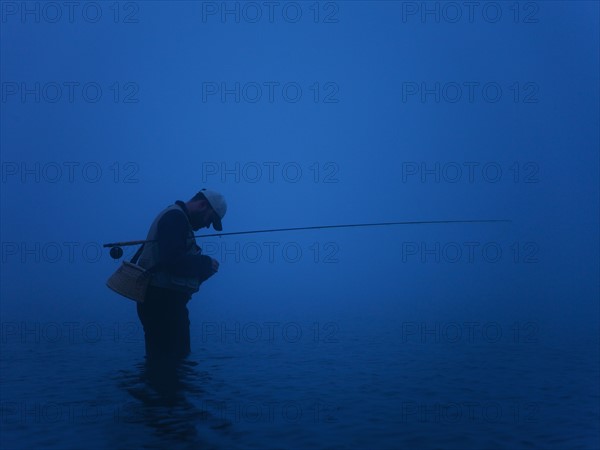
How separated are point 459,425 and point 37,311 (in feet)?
26.7

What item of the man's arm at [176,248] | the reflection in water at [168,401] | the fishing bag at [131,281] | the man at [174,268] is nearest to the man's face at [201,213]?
the man at [174,268]

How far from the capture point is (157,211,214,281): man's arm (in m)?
4.40

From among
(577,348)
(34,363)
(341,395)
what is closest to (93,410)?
(341,395)

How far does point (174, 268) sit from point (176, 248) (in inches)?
5.7

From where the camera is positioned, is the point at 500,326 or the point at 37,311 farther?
the point at 37,311

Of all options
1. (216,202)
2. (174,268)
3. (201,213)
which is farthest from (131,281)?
(216,202)

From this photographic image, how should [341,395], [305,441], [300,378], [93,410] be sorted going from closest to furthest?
1. [305,441]
2. [93,410]
3. [341,395]
4. [300,378]

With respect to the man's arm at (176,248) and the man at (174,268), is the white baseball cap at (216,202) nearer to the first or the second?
the man at (174,268)

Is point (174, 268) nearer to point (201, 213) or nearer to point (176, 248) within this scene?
point (176, 248)

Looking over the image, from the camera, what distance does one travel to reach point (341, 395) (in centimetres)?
441

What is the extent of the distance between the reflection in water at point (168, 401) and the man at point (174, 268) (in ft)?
0.56

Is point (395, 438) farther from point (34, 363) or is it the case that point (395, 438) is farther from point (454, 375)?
point (34, 363)

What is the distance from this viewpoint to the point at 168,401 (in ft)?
13.1

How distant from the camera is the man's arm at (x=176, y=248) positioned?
440cm
